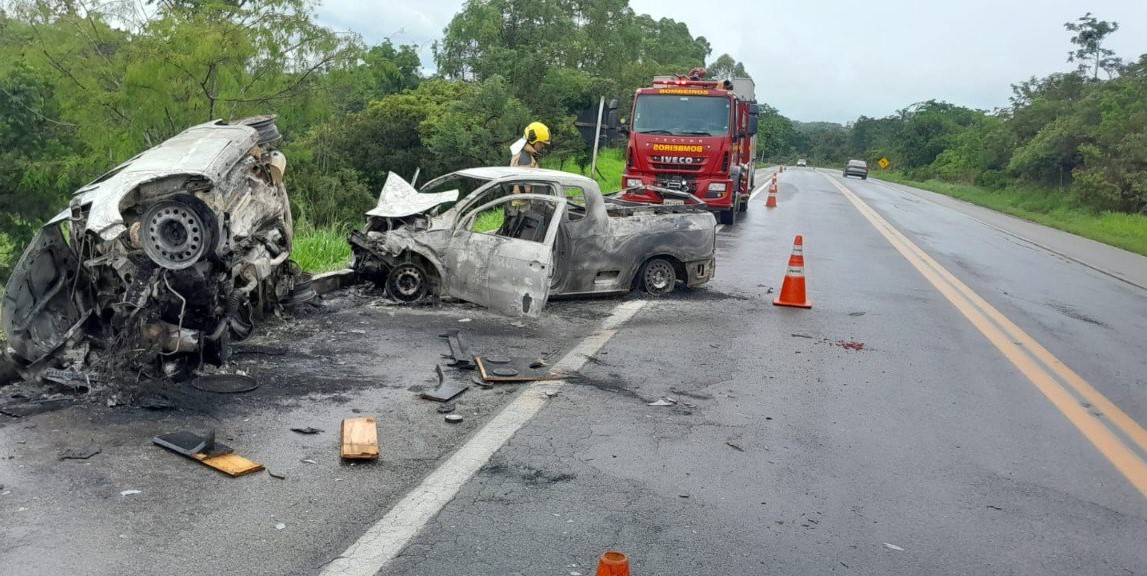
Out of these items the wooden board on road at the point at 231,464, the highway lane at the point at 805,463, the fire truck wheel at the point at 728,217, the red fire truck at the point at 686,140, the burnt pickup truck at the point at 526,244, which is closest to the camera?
the highway lane at the point at 805,463

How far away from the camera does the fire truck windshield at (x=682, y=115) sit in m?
19.2

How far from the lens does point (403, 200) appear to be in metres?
9.45

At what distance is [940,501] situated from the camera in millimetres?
4742

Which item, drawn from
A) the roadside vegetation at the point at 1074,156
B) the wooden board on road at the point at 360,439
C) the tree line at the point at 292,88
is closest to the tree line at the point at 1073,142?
the roadside vegetation at the point at 1074,156

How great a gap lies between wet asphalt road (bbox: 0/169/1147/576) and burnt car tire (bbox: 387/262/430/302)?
0.84 feet

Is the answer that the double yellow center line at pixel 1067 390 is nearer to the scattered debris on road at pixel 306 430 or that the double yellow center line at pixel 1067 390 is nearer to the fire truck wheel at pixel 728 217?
the scattered debris on road at pixel 306 430

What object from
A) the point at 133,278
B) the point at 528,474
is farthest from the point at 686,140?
the point at 528,474

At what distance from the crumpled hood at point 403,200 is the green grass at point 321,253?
137cm

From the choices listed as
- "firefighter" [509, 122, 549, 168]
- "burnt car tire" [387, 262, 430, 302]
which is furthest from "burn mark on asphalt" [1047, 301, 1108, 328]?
"burnt car tire" [387, 262, 430, 302]

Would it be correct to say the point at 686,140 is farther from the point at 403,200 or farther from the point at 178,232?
the point at 178,232

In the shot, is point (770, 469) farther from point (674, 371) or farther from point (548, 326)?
point (548, 326)

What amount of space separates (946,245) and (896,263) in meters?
4.79

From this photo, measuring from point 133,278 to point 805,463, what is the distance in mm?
4440

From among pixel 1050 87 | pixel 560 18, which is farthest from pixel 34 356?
pixel 1050 87
